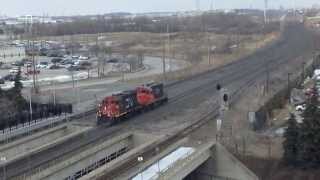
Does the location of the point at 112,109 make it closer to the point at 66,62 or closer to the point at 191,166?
the point at 191,166

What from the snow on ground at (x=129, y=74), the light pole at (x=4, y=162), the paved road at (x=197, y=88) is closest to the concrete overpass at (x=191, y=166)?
the light pole at (x=4, y=162)

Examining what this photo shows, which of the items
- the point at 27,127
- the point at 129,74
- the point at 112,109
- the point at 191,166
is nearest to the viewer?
the point at 191,166

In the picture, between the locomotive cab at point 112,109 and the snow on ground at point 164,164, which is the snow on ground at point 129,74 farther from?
the snow on ground at point 164,164

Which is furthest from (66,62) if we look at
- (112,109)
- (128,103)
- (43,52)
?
(112,109)

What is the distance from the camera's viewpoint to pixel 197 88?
38.8m

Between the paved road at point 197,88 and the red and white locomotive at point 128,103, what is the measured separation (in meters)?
0.47

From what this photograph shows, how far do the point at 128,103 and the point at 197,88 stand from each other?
11139 mm

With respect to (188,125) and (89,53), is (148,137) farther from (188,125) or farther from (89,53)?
(89,53)

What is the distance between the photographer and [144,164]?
19.6 metres

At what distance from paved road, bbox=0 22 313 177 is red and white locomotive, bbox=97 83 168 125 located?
0.47 meters

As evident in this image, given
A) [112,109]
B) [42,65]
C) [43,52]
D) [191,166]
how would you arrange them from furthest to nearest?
1. [43,52]
2. [42,65]
3. [112,109]
4. [191,166]

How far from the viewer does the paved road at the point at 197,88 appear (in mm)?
22031

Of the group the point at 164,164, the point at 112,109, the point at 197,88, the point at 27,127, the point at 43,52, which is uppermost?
the point at 43,52

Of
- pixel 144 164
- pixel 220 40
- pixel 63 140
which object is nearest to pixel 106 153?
pixel 63 140
